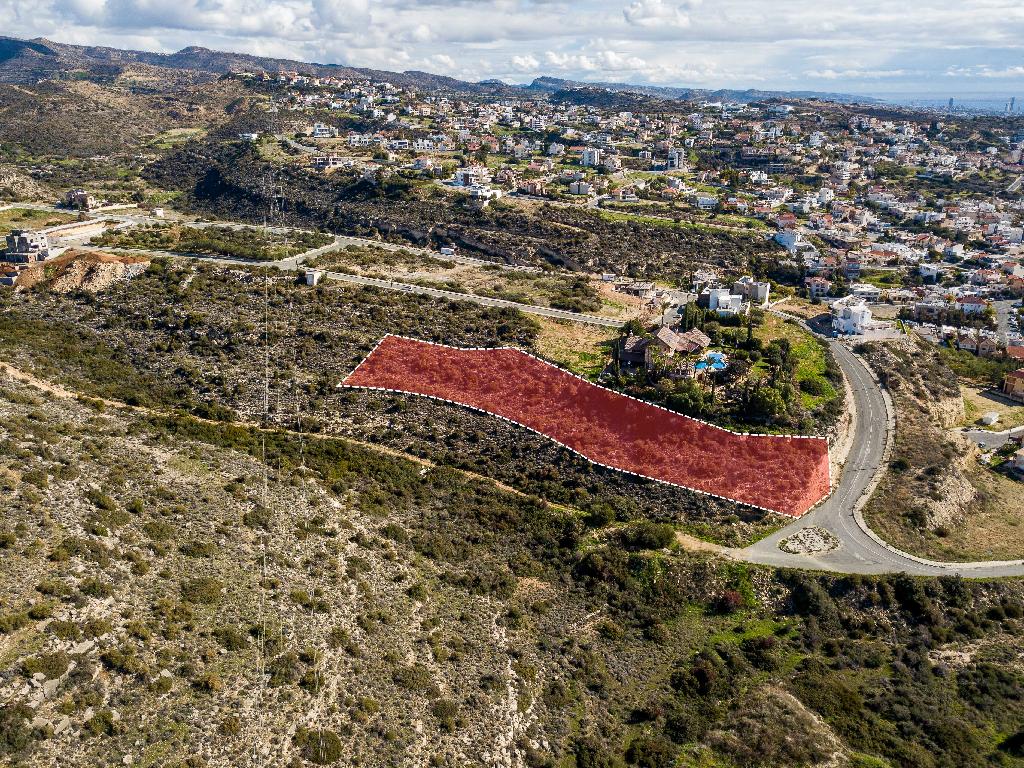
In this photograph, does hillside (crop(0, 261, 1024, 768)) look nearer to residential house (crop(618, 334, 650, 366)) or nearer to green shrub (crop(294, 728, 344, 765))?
green shrub (crop(294, 728, 344, 765))

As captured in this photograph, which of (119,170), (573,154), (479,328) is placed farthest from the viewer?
(573,154)

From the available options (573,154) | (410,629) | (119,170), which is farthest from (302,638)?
(573,154)

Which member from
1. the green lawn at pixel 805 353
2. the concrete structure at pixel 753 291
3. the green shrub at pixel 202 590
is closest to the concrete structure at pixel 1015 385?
the green lawn at pixel 805 353

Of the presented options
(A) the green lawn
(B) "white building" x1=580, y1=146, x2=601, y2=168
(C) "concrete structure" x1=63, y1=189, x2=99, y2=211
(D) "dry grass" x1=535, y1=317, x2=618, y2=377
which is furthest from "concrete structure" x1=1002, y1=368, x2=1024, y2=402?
(C) "concrete structure" x1=63, y1=189, x2=99, y2=211

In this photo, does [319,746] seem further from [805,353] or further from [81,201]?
[81,201]

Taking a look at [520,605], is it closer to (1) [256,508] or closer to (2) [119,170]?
(1) [256,508]

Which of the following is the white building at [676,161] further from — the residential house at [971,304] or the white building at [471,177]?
the residential house at [971,304]
